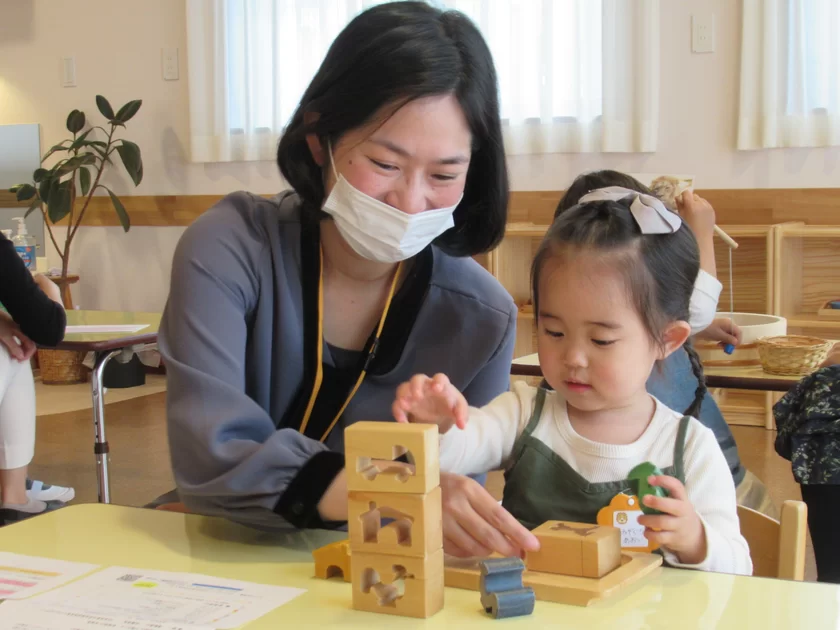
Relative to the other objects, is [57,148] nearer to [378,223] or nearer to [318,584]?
[378,223]

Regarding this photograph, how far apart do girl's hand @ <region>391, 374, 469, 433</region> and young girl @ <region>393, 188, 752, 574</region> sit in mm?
145

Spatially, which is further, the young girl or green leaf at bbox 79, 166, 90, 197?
green leaf at bbox 79, 166, 90, 197

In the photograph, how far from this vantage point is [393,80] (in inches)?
53.1

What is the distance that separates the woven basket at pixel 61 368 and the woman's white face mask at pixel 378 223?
4820 millimetres

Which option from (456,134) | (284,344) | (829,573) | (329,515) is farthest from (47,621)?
(829,573)

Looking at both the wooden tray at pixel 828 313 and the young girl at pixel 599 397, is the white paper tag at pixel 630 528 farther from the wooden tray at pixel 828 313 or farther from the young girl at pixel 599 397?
the wooden tray at pixel 828 313

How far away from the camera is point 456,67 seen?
4.58 feet

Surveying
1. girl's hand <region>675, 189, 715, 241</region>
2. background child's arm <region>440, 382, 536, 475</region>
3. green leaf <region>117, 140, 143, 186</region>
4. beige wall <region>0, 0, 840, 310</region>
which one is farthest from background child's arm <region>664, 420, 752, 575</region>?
green leaf <region>117, 140, 143, 186</region>

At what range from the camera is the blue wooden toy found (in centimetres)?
89

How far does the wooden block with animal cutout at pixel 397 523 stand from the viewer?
0.87 m

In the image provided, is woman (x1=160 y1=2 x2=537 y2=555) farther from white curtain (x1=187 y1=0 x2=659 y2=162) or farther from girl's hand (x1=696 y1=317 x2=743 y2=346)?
white curtain (x1=187 y1=0 x2=659 y2=162)

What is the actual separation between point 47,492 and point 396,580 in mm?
2887

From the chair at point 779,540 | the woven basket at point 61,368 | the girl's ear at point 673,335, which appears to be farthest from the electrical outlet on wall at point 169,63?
the chair at point 779,540

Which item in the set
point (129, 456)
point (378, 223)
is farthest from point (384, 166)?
point (129, 456)
